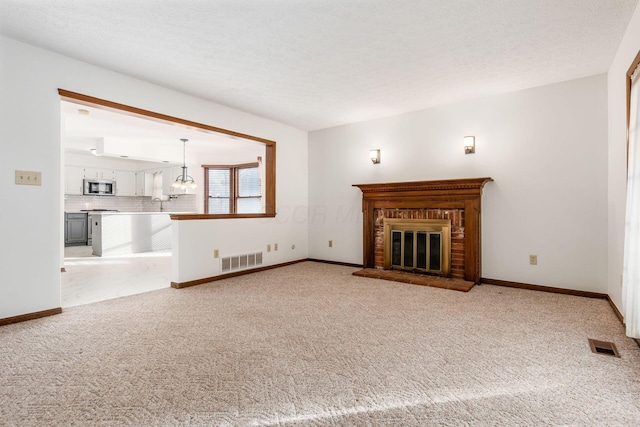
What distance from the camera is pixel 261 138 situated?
4.98 m

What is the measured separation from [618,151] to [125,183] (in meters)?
10.3

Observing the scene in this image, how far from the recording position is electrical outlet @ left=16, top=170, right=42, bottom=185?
2.73 meters

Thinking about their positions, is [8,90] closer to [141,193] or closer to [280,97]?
[280,97]

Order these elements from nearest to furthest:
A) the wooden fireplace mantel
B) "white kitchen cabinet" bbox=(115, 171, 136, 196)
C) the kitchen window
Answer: the wooden fireplace mantel < the kitchen window < "white kitchen cabinet" bbox=(115, 171, 136, 196)

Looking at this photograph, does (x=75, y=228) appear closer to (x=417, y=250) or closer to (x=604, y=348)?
(x=417, y=250)

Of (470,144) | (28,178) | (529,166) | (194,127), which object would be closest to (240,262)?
(194,127)

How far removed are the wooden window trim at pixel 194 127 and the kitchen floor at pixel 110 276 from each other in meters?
1.05

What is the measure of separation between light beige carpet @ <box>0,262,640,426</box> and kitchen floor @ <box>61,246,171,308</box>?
493 mm

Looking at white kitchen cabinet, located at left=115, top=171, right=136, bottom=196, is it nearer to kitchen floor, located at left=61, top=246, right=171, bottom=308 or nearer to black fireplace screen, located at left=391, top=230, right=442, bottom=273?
kitchen floor, located at left=61, top=246, right=171, bottom=308

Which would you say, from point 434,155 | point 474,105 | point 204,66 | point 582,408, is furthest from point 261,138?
point 582,408

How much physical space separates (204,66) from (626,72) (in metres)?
3.65

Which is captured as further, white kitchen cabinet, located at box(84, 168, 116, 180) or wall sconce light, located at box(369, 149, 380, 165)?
white kitchen cabinet, located at box(84, 168, 116, 180)

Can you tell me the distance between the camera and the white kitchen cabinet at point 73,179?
792 centimetres

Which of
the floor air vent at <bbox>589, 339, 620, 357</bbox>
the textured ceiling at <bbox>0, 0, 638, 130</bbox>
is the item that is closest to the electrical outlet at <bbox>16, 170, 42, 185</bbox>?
the textured ceiling at <bbox>0, 0, 638, 130</bbox>
